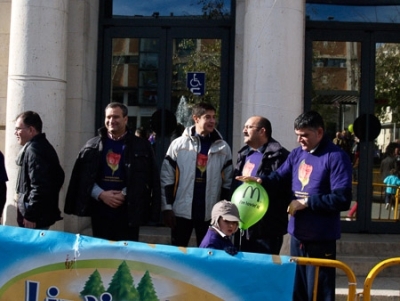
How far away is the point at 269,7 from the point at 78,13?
2.62 m

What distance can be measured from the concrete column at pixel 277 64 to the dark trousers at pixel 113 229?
2.25 m

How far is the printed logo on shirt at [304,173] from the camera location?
5142 millimetres

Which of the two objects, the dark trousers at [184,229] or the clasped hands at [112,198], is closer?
the clasped hands at [112,198]

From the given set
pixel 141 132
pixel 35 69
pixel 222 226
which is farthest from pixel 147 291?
pixel 141 132

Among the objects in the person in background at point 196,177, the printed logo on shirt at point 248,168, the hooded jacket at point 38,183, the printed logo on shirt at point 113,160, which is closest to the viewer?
the hooded jacket at point 38,183

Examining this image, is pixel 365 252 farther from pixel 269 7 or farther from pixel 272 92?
pixel 269 7

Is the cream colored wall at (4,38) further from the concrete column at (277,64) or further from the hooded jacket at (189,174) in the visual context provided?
the hooded jacket at (189,174)

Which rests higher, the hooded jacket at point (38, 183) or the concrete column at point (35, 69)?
the concrete column at point (35, 69)

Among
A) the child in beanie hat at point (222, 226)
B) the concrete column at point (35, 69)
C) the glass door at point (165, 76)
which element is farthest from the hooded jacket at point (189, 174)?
the glass door at point (165, 76)

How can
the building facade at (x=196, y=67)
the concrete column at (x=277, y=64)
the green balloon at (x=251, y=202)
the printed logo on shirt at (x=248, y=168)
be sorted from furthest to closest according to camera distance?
1. the building facade at (x=196, y=67)
2. the concrete column at (x=277, y=64)
3. the printed logo on shirt at (x=248, y=168)
4. the green balloon at (x=251, y=202)

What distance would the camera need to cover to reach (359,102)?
8852mm

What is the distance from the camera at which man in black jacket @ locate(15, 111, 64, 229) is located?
556 centimetres

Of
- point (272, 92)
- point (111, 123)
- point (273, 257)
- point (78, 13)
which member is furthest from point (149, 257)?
point (78, 13)

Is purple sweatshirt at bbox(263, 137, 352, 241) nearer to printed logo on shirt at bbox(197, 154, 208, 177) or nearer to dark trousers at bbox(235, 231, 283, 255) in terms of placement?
dark trousers at bbox(235, 231, 283, 255)
